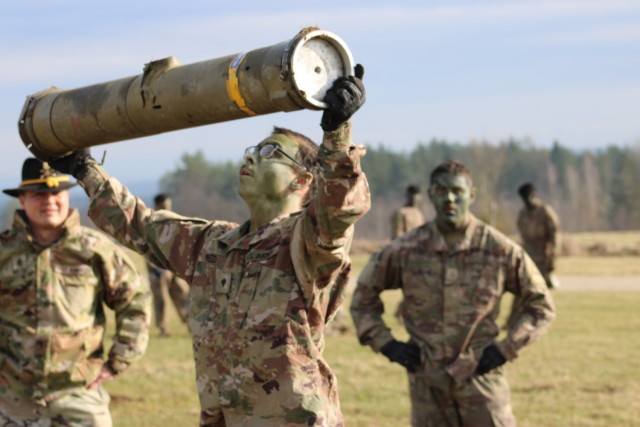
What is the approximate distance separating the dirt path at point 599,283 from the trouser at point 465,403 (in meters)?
21.0

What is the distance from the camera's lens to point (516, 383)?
15.6m

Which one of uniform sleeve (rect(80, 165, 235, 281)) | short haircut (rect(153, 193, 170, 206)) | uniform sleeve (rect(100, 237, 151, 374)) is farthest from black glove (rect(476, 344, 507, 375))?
short haircut (rect(153, 193, 170, 206))

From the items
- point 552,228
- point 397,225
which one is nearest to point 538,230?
point 552,228

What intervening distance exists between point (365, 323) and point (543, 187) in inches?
5091

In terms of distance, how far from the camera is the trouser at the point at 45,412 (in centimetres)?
860

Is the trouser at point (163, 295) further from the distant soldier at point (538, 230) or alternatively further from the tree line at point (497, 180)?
the tree line at point (497, 180)

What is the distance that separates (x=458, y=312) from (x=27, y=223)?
2942 mm

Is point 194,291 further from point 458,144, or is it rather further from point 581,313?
point 458,144

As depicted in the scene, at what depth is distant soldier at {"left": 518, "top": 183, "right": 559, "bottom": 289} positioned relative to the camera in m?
21.3

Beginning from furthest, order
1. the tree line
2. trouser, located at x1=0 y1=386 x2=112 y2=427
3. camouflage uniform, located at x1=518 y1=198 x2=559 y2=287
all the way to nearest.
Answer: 1. the tree line
2. camouflage uniform, located at x1=518 y1=198 x2=559 y2=287
3. trouser, located at x1=0 y1=386 x2=112 y2=427

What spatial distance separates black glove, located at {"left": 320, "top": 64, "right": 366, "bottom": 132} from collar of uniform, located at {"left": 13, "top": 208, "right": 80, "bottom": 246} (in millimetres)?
4137

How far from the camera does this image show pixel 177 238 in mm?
6438

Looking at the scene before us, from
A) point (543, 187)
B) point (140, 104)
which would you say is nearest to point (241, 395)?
point (140, 104)

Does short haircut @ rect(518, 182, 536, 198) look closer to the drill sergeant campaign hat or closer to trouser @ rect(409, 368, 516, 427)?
trouser @ rect(409, 368, 516, 427)
